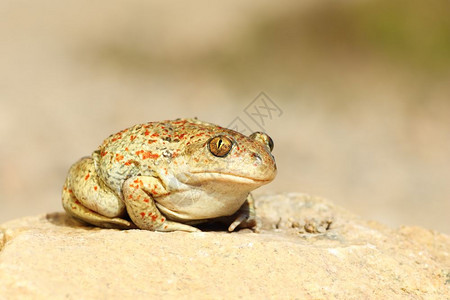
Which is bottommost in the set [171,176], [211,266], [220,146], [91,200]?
[211,266]

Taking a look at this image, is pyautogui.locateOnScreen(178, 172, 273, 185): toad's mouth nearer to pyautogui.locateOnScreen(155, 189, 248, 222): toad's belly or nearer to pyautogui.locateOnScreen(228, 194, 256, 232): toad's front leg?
pyautogui.locateOnScreen(155, 189, 248, 222): toad's belly

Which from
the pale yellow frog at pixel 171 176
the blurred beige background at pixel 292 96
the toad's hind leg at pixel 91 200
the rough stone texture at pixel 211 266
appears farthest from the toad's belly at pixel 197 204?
the blurred beige background at pixel 292 96

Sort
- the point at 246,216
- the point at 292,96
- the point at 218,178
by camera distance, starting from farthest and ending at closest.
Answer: the point at 292,96 < the point at 246,216 < the point at 218,178

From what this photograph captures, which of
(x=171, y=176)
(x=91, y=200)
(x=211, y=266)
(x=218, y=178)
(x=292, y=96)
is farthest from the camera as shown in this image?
(x=292, y=96)

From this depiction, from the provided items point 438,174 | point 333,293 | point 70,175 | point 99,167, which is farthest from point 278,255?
point 438,174

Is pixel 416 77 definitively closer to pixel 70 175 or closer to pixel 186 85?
pixel 186 85

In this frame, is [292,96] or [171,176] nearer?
[171,176]

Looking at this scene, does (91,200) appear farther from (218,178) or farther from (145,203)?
(218,178)

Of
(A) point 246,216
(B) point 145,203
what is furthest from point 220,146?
(A) point 246,216

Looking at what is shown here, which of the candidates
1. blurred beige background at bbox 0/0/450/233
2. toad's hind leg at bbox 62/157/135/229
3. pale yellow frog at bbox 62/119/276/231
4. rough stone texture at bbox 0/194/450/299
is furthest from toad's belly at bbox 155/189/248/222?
blurred beige background at bbox 0/0/450/233
